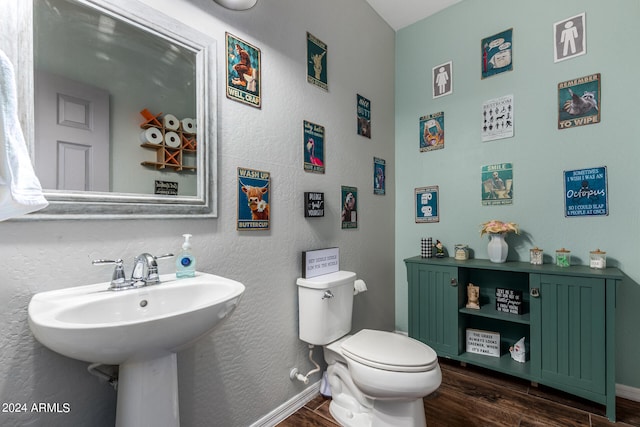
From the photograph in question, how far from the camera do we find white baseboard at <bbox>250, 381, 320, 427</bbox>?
58.9 inches

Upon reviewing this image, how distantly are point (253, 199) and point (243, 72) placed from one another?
2.05ft

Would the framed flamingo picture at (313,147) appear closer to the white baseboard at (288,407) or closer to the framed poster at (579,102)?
the white baseboard at (288,407)

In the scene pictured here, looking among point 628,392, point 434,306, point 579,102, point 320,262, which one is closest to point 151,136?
point 320,262

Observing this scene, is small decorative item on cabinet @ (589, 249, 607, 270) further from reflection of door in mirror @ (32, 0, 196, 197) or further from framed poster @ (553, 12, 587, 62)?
reflection of door in mirror @ (32, 0, 196, 197)

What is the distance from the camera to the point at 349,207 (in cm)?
207

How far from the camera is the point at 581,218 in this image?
1.82 metres

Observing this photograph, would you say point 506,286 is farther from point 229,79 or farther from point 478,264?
point 229,79

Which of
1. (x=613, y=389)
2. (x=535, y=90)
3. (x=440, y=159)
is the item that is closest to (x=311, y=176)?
(x=440, y=159)

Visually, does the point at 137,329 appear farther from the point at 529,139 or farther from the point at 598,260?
the point at 529,139

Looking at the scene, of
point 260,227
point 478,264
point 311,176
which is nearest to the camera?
point 260,227

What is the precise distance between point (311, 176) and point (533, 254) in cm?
153

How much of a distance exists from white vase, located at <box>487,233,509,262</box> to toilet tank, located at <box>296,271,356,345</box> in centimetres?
107

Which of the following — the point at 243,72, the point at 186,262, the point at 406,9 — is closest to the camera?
the point at 186,262

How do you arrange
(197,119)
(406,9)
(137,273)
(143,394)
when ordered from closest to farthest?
(143,394), (137,273), (197,119), (406,9)
